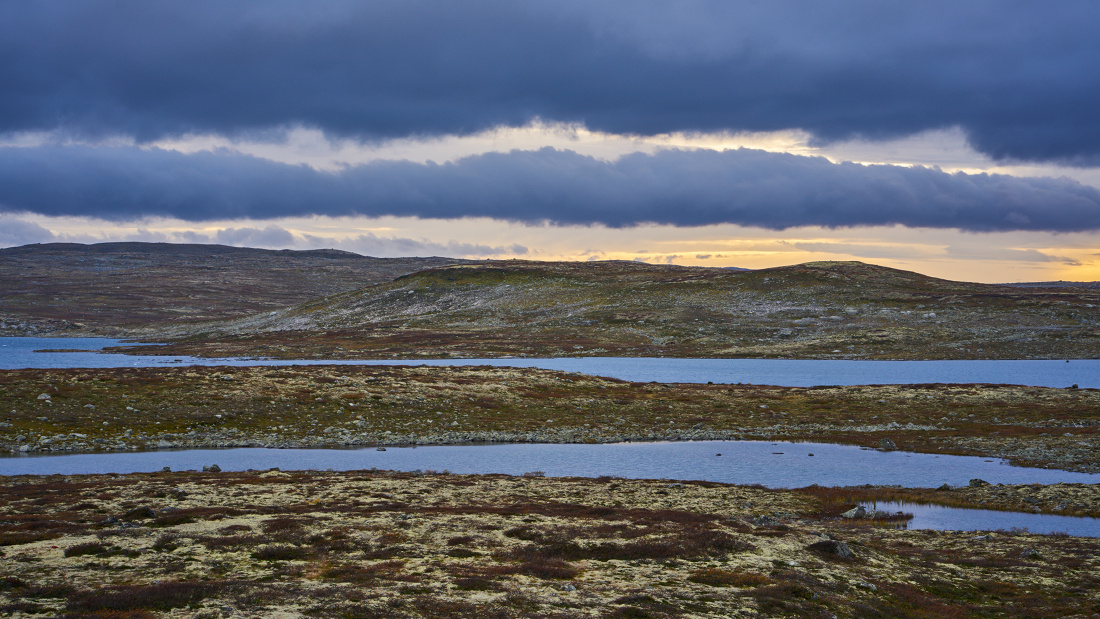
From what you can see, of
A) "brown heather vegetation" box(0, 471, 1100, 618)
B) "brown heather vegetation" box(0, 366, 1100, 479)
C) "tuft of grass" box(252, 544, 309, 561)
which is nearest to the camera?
"brown heather vegetation" box(0, 471, 1100, 618)

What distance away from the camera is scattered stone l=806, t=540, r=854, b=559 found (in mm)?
24703

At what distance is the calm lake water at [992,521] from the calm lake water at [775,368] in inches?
2214

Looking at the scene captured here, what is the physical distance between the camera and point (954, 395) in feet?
236

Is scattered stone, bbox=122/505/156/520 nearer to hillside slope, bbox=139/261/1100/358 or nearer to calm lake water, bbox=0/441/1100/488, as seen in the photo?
calm lake water, bbox=0/441/1100/488

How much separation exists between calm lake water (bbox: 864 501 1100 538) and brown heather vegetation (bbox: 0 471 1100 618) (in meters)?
2.40

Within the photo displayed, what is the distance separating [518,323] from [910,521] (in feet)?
503

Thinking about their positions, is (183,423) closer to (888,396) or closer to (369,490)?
(369,490)

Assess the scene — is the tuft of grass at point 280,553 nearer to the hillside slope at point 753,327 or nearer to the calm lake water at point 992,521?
the calm lake water at point 992,521

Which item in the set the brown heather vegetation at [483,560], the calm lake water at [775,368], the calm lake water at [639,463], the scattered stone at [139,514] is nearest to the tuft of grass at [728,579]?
the brown heather vegetation at [483,560]

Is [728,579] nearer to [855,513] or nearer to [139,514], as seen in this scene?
[855,513]

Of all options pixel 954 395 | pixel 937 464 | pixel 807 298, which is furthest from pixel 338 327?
pixel 937 464

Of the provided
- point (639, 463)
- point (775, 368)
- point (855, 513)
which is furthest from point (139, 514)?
point (775, 368)

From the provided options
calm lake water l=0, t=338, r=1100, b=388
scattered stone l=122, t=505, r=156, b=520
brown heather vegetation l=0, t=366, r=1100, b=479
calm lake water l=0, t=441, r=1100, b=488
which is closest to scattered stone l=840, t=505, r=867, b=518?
calm lake water l=0, t=441, r=1100, b=488

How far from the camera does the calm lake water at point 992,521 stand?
3114cm
